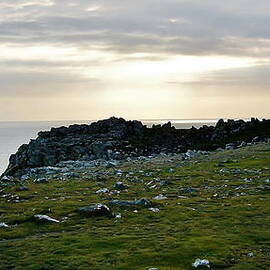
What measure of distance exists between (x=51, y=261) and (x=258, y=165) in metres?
42.2

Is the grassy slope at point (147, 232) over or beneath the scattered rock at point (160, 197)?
beneath

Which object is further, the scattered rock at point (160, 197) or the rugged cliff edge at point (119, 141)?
the rugged cliff edge at point (119, 141)

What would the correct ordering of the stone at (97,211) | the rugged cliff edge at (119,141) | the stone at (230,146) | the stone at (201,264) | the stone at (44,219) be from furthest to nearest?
the rugged cliff edge at (119,141) < the stone at (230,146) < the stone at (97,211) < the stone at (44,219) < the stone at (201,264)

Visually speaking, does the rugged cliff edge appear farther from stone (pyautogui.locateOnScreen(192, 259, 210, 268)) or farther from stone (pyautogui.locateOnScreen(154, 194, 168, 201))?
stone (pyautogui.locateOnScreen(192, 259, 210, 268))

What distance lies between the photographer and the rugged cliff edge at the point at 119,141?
3989 inches

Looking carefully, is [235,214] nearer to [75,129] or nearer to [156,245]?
[156,245]

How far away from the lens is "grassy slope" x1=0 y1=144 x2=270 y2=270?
2123cm

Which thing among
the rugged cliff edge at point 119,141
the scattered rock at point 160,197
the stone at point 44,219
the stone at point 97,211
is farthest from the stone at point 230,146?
the stone at point 44,219

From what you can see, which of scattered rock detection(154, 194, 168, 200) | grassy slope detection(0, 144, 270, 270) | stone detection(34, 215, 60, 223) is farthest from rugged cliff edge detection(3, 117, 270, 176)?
stone detection(34, 215, 60, 223)

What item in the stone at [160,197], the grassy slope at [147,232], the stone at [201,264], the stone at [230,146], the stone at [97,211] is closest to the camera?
the stone at [201,264]

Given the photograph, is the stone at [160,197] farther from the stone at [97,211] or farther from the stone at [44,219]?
the stone at [44,219]

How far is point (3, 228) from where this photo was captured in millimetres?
28875

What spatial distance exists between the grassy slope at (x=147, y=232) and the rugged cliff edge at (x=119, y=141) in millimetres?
56273

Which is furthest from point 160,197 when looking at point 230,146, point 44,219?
point 230,146
